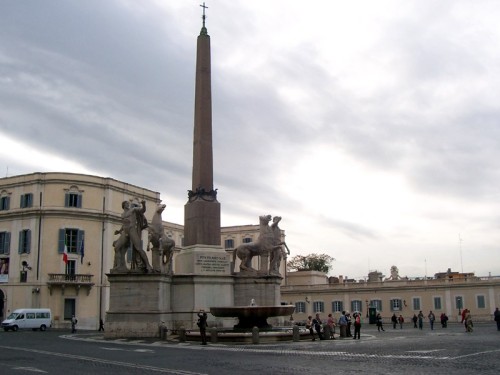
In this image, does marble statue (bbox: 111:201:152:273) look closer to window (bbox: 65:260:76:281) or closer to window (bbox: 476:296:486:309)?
window (bbox: 65:260:76:281)

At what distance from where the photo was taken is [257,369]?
1351cm

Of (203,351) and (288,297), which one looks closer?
(203,351)

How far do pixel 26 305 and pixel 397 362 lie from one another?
43416mm

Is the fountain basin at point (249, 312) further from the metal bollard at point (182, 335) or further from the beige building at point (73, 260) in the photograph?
the beige building at point (73, 260)

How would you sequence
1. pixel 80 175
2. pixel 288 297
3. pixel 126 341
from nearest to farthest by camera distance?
1. pixel 126 341
2. pixel 80 175
3. pixel 288 297

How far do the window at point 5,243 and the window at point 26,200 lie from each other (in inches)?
113

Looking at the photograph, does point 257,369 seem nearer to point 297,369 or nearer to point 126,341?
point 297,369

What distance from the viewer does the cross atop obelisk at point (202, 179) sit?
28.1 metres

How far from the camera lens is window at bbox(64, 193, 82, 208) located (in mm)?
54969

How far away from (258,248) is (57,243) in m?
29.3

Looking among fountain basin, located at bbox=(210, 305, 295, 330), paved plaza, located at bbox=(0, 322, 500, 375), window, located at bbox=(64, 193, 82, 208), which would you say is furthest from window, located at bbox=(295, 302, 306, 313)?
paved plaza, located at bbox=(0, 322, 500, 375)

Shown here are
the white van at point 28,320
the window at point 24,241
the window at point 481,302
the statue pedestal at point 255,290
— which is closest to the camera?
the statue pedestal at point 255,290

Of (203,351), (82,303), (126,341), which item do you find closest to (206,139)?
(126,341)

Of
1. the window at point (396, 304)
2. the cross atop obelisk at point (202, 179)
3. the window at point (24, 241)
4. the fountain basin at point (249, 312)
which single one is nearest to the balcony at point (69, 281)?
the window at point (24, 241)
